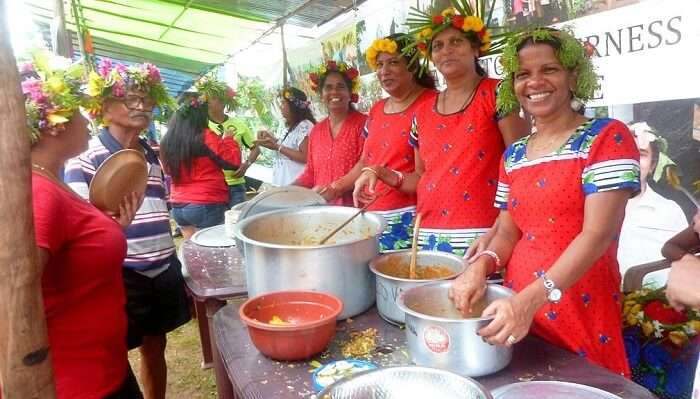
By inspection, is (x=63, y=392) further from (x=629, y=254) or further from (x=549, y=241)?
(x=629, y=254)

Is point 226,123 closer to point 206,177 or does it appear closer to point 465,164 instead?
point 206,177

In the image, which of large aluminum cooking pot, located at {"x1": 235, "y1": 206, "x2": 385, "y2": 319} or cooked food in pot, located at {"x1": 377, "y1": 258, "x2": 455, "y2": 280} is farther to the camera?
cooked food in pot, located at {"x1": 377, "y1": 258, "x2": 455, "y2": 280}

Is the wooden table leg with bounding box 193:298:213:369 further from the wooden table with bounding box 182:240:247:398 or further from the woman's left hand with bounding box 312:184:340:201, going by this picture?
the woman's left hand with bounding box 312:184:340:201

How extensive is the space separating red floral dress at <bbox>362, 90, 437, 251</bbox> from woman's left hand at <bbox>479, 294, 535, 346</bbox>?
1382mm

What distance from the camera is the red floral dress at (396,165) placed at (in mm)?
2566

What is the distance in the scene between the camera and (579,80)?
162 cm

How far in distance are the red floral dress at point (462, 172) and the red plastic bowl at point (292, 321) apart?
0.83 m

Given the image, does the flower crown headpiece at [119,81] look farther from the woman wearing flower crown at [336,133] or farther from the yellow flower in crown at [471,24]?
the yellow flower in crown at [471,24]

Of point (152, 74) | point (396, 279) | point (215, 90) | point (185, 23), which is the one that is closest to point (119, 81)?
point (152, 74)

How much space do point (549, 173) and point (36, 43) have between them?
1.84 metres

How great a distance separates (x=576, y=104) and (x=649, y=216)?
1.11m

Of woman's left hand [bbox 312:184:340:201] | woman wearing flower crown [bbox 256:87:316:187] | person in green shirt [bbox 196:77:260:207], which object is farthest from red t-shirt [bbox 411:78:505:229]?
person in green shirt [bbox 196:77:260:207]

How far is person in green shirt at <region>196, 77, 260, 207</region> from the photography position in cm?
479

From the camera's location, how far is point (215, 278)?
7.27 feet
